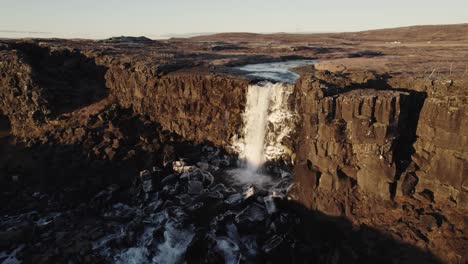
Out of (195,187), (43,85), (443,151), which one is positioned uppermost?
(43,85)

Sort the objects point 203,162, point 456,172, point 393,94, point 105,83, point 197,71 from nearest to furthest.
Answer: point 456,172 < point 393,94 < point 203,162 < point 197,71 < point 105,83

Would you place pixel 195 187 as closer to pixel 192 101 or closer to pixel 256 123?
pixel 256 123

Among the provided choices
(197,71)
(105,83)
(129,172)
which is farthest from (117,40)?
(129,172)

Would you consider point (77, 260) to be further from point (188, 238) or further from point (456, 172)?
point (456, 172)

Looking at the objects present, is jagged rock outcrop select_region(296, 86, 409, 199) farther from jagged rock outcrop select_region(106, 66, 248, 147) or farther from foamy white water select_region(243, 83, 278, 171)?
jagged rock outcrop select_region(106, 66, 248, 147)

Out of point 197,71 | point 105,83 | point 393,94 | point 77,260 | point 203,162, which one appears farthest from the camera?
point 105,83

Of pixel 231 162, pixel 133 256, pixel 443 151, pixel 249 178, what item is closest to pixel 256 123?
pixel 231 162

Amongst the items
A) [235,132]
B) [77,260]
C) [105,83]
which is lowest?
[77,260]

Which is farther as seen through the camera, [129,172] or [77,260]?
[129,172]
